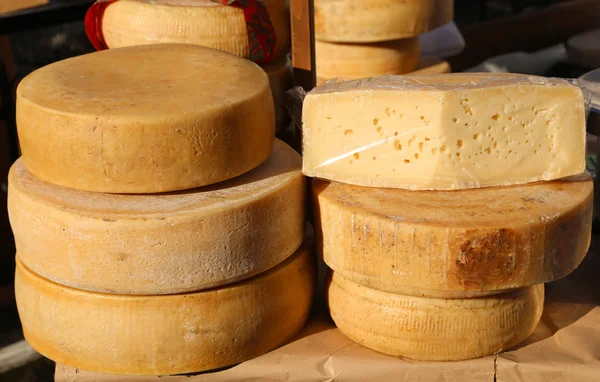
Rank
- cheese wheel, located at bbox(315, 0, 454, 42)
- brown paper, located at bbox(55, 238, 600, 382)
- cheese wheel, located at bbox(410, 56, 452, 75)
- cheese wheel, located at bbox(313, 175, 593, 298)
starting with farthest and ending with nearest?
cheese wheel, located at bbox(410, 56, 452, 75) → cheese wheel, located at bbox(315, 0, 454, 42) → brown paper, located at bbox(55, 238, 600, 382) → cheese wheel, located at bbox(313, 175, 593, 298)

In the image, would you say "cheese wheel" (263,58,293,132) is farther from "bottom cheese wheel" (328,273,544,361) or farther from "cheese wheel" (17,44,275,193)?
"bottom cheese wheel" (328,273,544,361)

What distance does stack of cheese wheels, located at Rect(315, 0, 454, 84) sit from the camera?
243cm

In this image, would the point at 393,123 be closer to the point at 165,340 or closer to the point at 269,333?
the point at 269,333

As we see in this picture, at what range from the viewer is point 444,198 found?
1536 mm

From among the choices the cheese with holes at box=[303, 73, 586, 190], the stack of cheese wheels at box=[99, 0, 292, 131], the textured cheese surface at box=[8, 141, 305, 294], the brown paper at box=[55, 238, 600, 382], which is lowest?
the brown paper at box=[55, 238, 600, 382]

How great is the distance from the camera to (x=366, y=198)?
1554 millimetres

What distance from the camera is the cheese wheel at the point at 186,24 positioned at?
1.90m

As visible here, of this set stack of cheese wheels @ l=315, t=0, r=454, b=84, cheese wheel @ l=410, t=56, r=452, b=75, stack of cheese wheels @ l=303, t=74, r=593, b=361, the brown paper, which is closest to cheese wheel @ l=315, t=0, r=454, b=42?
stack of cheese wheels @ l=315, t=0, r=454, b=84

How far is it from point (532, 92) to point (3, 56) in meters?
2.31

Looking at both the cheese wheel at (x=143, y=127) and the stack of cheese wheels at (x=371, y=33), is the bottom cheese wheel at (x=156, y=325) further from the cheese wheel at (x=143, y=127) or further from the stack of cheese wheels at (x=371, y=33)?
the stack of cheese wheels at (x=371, y=33)

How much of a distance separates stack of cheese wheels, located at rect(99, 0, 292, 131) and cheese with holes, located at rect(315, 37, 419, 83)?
1.91 ft

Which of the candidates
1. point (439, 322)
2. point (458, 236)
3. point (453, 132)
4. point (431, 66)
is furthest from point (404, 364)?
point (431, 66)

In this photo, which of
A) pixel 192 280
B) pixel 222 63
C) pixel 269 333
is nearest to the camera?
pixel 192 280

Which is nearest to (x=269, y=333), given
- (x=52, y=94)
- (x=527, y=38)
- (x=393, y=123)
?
(x=393, y=123)
